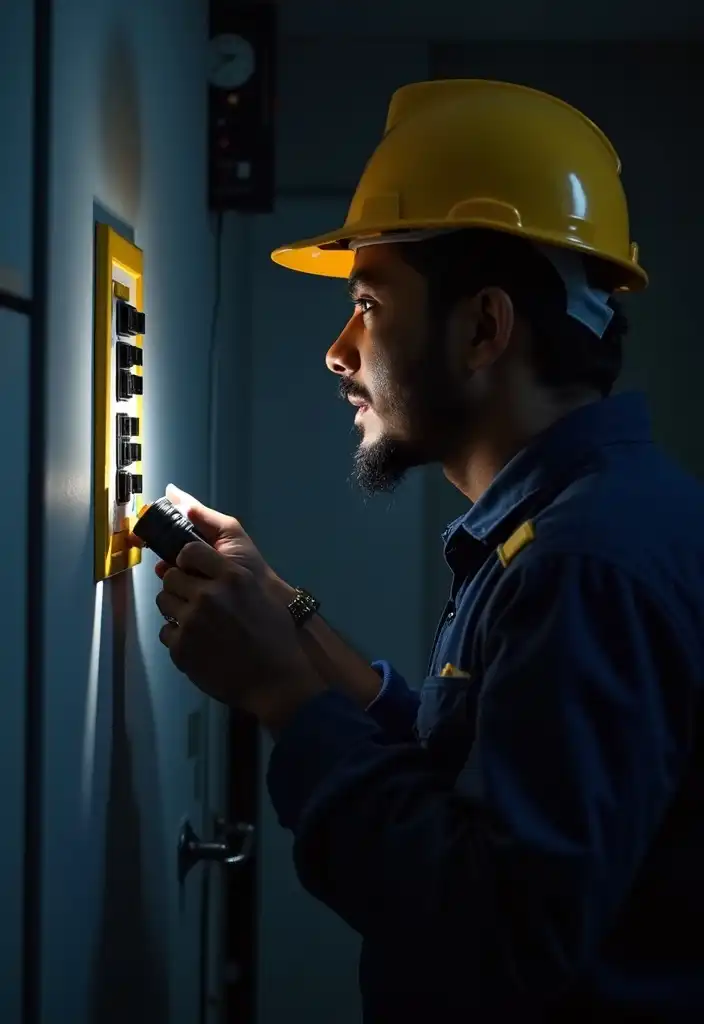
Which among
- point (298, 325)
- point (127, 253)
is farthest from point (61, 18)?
point (298, 325)

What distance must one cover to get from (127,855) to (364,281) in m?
0.76

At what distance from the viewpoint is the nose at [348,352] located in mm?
1307

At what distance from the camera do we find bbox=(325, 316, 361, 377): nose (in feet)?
4.29

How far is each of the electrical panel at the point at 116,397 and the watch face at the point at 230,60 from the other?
71 centimetres

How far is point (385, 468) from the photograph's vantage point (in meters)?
1.29

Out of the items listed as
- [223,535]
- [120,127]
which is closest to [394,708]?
[223,535]

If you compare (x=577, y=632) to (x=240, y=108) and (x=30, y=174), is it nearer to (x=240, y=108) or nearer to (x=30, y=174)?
(x=30, y=174)

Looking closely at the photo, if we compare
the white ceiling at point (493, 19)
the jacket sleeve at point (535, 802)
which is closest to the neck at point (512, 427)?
the jacket sleeve at point (535, 802)

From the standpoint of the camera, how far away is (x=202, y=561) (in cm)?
115

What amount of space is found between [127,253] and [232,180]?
696 millimetres

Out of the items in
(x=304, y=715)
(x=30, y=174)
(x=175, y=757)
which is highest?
(x=30, y=174)

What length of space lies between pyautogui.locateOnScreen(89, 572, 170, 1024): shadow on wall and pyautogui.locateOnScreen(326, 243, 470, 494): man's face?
36 cm

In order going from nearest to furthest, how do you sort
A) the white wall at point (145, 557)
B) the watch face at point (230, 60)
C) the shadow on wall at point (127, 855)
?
1. the white wall at point (145, 557)
2. the shadow on wall at point (127, 855)
3. the watch face at point (230, 60)

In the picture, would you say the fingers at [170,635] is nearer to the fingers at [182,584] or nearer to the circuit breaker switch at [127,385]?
the fingers at [182,584]
